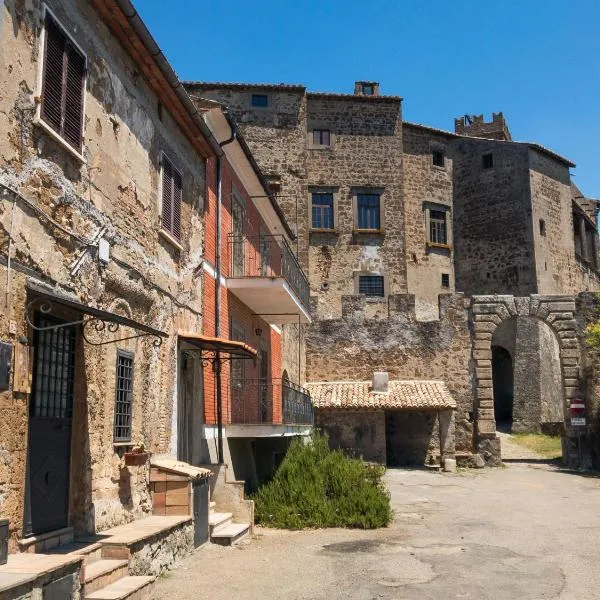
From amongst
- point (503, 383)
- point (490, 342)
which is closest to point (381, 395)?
point (490, 342)

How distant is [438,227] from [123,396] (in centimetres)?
2764

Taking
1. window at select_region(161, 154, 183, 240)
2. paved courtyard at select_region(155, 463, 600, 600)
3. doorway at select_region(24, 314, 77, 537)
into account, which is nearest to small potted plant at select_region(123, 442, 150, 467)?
doorway at select_region(24, 314, 77, 537)

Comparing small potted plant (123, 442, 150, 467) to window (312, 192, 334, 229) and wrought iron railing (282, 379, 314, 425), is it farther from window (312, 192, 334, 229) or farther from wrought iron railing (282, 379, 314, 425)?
window (312, 192, 334, 229)

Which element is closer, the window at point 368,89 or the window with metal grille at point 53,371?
the window with metal grille at point 53,371

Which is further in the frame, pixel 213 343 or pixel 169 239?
pixel 213 343

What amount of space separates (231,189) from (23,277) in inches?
345

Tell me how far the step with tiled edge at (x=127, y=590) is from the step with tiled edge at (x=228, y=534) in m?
2.91

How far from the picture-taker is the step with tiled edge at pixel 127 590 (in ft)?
20.9

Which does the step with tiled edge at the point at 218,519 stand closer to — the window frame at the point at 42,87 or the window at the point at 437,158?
the window frame at the point at 42,87

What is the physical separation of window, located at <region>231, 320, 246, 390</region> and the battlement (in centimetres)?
2980

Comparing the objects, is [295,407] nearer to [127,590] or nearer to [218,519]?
[218,519]

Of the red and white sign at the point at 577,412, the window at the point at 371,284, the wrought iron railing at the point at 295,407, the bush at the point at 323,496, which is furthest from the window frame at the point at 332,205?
the bush at the point at 323,496

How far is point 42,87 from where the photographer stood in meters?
6.87

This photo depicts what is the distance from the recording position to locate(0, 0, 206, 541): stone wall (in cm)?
630
